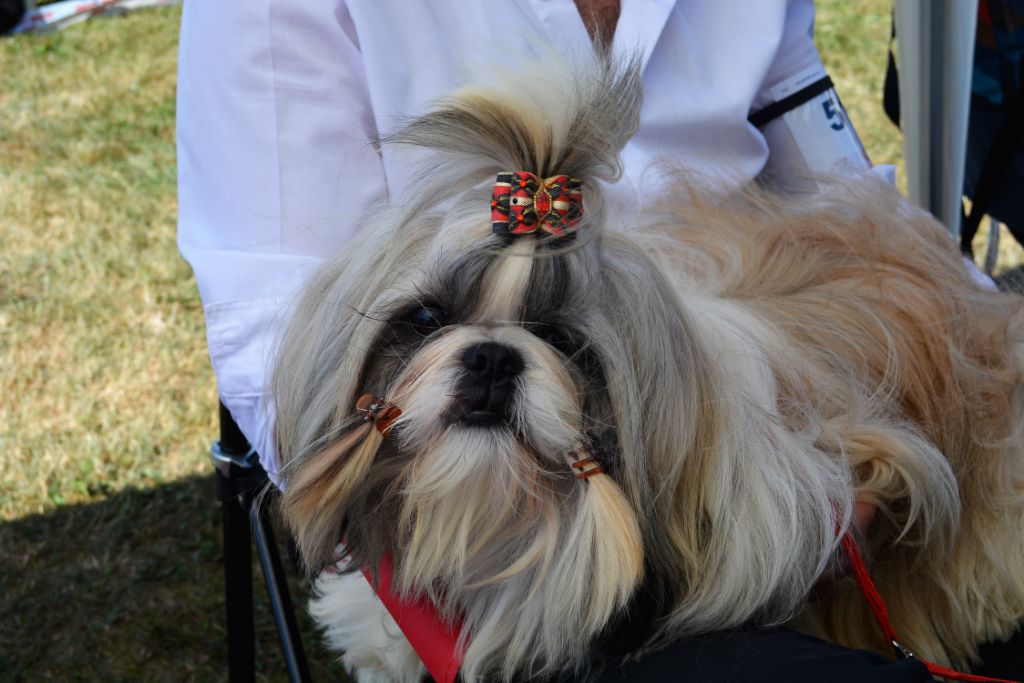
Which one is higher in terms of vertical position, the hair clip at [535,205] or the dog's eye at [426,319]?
the hair clip at [535,205]

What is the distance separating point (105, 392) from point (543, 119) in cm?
259

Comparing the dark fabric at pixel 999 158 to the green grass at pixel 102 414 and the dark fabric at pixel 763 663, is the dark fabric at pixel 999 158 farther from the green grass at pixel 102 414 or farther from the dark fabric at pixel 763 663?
the green grass at pixel 102 414

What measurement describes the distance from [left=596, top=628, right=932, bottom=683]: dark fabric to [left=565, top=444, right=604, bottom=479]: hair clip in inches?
11.9

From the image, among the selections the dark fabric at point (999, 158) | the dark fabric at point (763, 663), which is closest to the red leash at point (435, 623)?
the dark fabric at point (763, 663)

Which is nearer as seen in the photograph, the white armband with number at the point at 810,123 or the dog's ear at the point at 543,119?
the dog's ear at the point at 543,119

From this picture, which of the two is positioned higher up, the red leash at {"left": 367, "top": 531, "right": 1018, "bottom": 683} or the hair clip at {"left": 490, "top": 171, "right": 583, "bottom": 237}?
the hair clip at {"left": 490, "top": 171, "right": 583, "bottom": 237}

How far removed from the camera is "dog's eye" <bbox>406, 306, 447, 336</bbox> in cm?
131

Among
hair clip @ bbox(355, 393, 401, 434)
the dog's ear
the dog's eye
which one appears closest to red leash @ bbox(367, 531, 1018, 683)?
hair clip @ bbox(355, 393, 401, 434)

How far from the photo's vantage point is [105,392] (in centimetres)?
341

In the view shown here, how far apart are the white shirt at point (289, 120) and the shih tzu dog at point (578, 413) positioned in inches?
9.7

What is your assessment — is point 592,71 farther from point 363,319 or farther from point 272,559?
point 272,559

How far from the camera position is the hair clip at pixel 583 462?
1278 millimetres

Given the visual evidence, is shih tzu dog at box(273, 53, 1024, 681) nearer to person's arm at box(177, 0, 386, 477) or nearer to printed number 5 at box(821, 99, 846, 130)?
person's arm at box(177, 0, 386, 477)

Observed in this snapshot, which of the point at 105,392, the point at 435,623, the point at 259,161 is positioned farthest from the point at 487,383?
the point at 105,392
